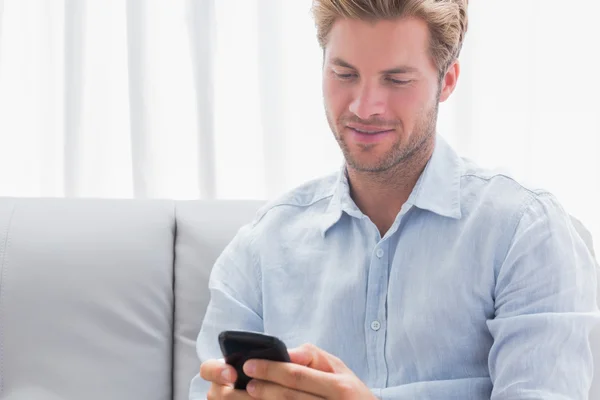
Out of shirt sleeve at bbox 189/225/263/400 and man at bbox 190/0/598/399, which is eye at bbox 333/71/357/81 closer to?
man at bbox 190/0/598/399

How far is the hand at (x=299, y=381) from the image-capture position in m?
1.05

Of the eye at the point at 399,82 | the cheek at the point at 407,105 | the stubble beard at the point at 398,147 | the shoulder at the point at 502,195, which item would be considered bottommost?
the shoulder at the point at 502,195

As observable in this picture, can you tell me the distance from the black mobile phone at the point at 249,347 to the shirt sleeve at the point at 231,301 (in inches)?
12.2

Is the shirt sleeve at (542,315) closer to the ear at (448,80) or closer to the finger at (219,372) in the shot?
the ear at (448,80)

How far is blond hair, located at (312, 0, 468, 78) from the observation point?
1278 mm

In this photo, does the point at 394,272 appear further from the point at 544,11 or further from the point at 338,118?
the point at 544,11

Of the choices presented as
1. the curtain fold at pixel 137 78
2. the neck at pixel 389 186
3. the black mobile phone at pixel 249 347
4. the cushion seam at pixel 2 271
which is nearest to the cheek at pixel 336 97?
the neck at pixel 389 186

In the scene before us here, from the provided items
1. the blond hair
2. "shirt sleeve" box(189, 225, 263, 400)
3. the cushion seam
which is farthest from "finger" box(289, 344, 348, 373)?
the cushion seam

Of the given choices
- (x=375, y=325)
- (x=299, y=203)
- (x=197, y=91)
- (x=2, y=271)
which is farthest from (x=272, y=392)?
(x=197, y=91)

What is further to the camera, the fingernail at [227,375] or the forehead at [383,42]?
the forehead at [383,42]

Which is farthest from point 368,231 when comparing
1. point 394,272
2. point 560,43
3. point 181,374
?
point 560,43

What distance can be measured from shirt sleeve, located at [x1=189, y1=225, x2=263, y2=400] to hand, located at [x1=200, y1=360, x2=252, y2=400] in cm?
23

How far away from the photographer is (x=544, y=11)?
2.26m

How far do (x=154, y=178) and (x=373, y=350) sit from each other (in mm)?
1003
